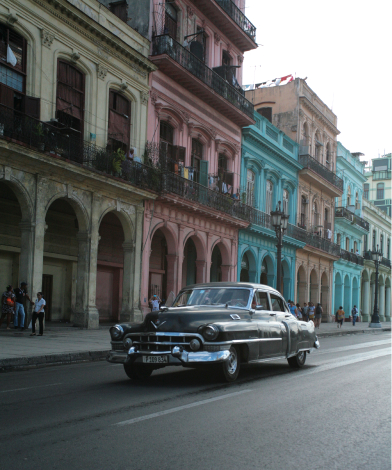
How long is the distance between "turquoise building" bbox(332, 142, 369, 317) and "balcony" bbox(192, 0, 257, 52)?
19.7 m

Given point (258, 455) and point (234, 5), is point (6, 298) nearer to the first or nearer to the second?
point (258, 455)

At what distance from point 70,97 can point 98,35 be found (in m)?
2.60

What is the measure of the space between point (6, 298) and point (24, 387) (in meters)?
9.54

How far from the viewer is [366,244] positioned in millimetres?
56781

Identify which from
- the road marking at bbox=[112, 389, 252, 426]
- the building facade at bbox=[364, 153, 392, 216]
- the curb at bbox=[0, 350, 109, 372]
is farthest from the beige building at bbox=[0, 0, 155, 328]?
the building facade at bbox=[364, 153, 392, 216]

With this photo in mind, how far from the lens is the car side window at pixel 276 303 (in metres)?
10.9

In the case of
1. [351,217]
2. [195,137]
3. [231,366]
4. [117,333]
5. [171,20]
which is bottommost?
[231,366]

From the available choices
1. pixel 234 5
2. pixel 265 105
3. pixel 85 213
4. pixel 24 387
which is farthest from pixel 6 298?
pixel 265 105

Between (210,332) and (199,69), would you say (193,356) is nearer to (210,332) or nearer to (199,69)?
(210,332)

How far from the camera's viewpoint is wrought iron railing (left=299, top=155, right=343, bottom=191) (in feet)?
128

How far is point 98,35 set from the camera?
20.8 m

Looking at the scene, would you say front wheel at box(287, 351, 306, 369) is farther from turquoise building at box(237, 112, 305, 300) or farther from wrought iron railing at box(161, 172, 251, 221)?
turquoise building at box(237, 112, 305, 300)

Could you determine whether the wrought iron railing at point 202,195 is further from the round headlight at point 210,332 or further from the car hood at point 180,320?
the round headlight at point 210,332

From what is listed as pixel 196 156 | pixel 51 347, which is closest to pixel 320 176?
pixel 196 156
